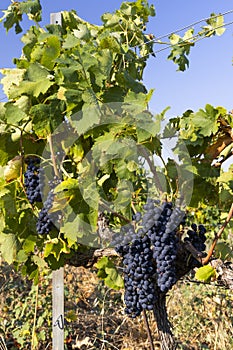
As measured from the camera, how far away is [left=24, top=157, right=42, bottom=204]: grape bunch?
200 cm

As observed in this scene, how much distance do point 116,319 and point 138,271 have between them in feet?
9.64

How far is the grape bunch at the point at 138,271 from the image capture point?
1.79m

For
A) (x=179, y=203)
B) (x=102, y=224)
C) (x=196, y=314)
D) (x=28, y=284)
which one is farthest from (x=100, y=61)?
(x=28, y=284)

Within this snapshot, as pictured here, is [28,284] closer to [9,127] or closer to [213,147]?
[9,127]

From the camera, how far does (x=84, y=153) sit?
82.1 inches

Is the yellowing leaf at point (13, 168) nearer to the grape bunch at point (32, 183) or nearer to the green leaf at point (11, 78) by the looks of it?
the grape bunch at point (32, 183)

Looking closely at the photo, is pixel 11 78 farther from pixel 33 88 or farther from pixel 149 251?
pixel 149 251

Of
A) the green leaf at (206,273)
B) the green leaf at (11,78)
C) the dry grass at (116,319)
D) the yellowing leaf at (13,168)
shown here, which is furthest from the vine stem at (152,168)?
the dry grass at (116,319)

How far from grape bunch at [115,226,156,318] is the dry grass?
2.02 meters

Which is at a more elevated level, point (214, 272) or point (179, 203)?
point (179, 203)

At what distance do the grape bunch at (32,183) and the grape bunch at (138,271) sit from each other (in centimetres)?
42

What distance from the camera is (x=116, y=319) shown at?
14.9 feet

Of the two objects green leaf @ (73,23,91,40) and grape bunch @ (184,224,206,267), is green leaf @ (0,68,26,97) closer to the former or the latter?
green leaf @ (73,23,91,40)

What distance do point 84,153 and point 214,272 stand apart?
0.76 metres
